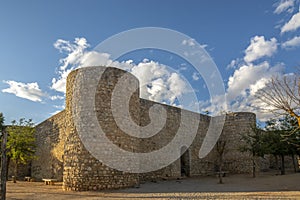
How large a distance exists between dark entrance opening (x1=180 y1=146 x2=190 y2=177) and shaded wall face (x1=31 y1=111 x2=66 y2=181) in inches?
298

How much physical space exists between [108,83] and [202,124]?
10.5 meters

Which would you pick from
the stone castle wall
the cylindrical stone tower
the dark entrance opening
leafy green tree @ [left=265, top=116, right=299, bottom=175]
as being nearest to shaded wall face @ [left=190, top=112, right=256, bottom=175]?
the stone castle wall

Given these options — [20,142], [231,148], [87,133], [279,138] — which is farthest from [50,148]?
[279,138]

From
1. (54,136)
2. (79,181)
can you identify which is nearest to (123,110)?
(79,181)

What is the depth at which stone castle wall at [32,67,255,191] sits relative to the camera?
10.3 metres

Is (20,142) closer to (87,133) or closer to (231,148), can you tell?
(87,133)

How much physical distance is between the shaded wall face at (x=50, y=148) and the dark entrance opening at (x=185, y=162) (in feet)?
24.8

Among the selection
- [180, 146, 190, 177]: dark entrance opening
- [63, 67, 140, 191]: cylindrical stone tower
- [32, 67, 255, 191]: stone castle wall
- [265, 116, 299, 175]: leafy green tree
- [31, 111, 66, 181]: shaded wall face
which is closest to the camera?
[63, 67, 140, 191]: cylindrical stone tower

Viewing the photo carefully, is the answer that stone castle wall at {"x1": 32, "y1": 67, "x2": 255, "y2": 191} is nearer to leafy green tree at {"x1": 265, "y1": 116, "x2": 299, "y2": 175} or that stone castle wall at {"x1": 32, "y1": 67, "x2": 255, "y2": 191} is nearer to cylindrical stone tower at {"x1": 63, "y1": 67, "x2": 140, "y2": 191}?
cylindrical stone tower at {"x1": 63, "y1": 67, "x2": 140, "y2": 191}

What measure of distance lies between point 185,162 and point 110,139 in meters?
8.79

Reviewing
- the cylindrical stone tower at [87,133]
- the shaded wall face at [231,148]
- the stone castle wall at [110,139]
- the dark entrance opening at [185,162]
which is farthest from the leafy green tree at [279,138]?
the cylindrical stone tower at [87,133]

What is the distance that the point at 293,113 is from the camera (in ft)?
24.1

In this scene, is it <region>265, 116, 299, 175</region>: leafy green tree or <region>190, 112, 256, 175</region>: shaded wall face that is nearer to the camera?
<region>265, 116, 299, 175</region>: leafy green tree

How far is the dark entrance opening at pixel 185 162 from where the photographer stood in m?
17.7
